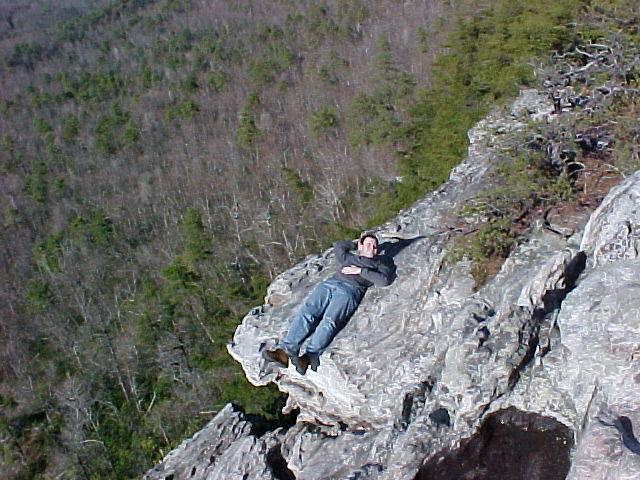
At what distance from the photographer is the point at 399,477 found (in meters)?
5.55

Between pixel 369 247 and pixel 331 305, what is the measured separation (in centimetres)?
80

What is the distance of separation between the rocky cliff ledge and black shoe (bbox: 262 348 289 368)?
8.2 inches

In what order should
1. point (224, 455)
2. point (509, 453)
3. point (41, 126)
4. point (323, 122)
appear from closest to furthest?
point (509, 453) < point (224, 455) < point (323, 122) < point (41, 126)

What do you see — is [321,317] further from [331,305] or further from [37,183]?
[37,183]

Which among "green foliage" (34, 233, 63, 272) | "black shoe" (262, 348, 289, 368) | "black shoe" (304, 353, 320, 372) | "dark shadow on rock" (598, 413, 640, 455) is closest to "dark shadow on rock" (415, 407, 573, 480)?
"dark shadow on rock" (598, 413, 640, 455)

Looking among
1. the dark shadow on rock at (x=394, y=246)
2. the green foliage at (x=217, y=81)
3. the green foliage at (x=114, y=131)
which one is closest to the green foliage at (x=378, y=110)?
the green foliage at (x=217, y=81)

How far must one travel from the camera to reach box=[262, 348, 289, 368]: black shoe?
23.3 feet

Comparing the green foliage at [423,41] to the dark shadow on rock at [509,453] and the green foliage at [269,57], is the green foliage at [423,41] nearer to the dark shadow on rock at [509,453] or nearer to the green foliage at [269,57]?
the green foliage at [269,57]

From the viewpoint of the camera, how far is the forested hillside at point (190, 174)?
15.3m

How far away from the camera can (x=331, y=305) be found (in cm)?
706

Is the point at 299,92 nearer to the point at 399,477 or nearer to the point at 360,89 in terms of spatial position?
the point at 360,89

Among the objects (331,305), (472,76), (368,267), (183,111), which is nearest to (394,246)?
(368,267)

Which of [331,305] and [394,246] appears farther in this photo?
[394,246]

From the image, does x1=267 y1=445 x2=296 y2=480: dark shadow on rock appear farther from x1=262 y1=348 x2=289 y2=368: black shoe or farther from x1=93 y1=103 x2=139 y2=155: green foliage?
x1=93 y1=103 x2=139 y2=155: green foliage
